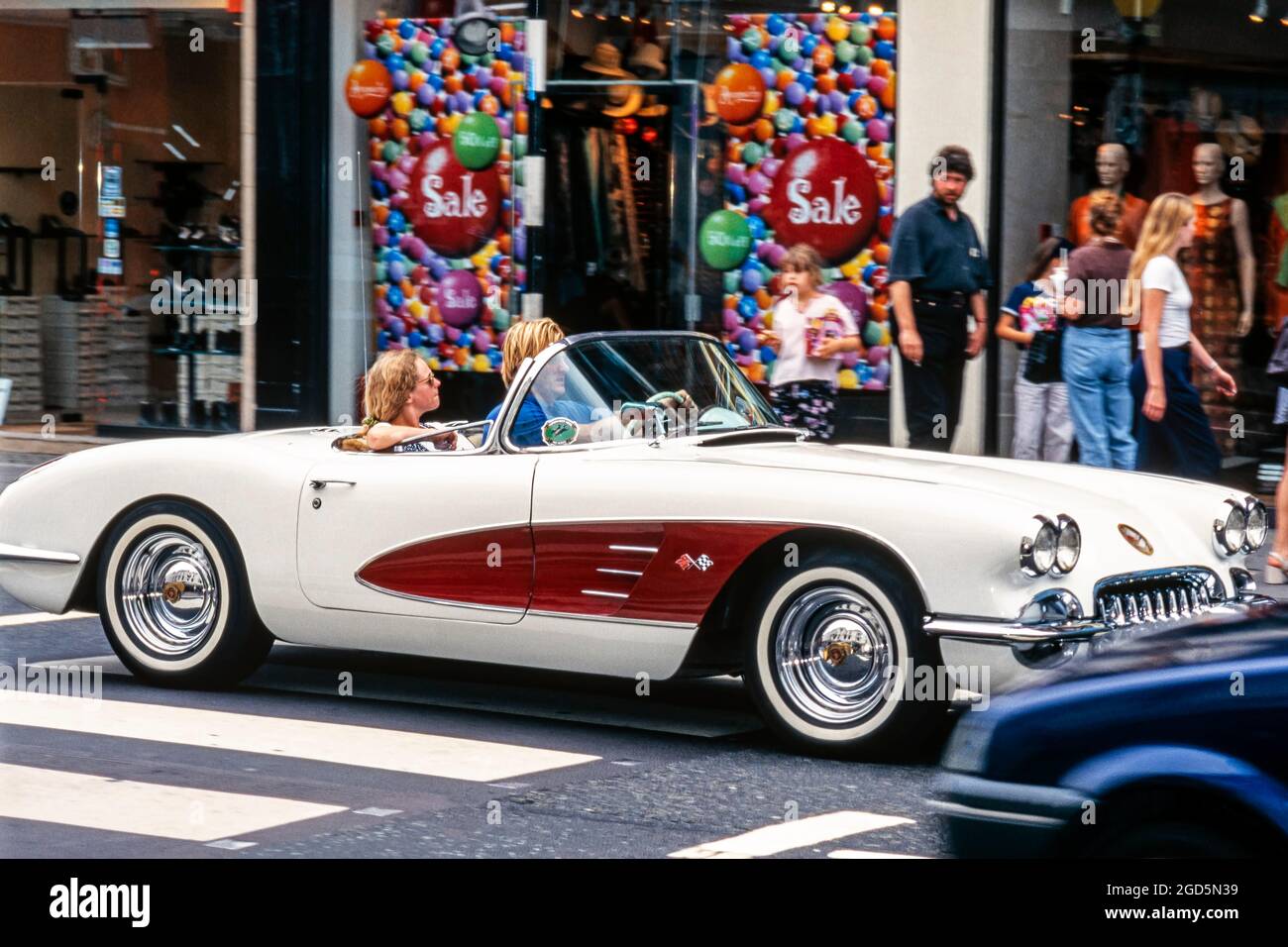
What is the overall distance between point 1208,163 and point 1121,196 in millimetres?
605

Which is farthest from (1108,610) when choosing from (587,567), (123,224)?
(123,224)

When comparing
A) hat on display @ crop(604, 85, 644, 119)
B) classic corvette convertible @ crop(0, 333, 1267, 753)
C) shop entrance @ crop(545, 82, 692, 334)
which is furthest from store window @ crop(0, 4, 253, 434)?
classic corvette convertible @ crop(0, 333, 1267, 753)

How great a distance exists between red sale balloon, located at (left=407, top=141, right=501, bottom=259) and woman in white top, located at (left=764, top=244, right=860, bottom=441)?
4.74m

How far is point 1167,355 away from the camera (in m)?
11.0

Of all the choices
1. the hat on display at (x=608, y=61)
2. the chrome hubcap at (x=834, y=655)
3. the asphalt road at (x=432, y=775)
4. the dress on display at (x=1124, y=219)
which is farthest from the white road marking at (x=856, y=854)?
the hat on display at (x=608, y=61)

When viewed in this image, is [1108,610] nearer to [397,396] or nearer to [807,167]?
[397,396]

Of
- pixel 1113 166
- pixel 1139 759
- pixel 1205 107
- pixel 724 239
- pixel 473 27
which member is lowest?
pixel 1139 759

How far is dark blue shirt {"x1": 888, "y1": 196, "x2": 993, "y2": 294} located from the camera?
1126 centimetres

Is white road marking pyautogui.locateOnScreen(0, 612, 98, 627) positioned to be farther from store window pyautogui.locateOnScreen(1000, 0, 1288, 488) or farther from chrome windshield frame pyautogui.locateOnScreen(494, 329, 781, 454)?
store window pyautogui.locateOnScreen(1000, 0, 1288, 488)

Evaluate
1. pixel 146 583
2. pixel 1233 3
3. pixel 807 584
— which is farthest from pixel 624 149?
pixel 807 584

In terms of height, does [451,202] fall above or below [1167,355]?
above

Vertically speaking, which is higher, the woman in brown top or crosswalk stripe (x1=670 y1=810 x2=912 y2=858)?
the woman in brown top

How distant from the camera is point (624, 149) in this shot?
15.1 meters

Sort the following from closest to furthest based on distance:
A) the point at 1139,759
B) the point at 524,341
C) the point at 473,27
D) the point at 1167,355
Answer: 1. the point at 1139,759
2. the point at 524,341
3. the point at 1167,355
4. the point at 473,27
